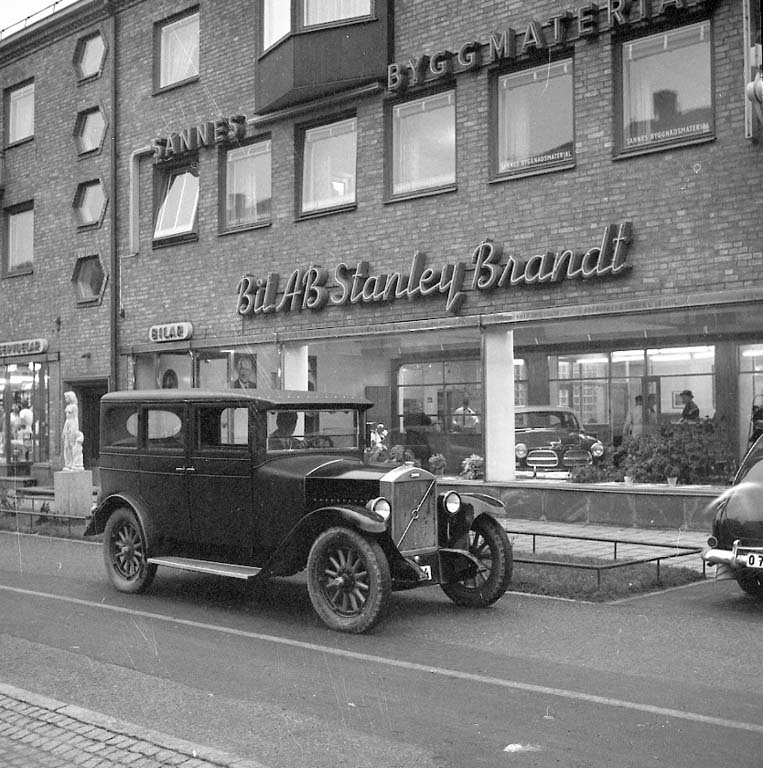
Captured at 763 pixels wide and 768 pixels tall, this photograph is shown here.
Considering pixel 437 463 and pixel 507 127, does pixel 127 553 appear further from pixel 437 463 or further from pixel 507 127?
pixel 507 127

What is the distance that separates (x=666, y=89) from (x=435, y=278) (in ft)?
13.9

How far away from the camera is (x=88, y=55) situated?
22.6m

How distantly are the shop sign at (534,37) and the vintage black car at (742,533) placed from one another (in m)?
7.02

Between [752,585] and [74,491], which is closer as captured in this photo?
[752,585]

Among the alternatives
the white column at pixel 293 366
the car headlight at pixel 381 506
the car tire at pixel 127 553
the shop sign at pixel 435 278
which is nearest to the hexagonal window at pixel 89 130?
the shop sign at pixel 435 278

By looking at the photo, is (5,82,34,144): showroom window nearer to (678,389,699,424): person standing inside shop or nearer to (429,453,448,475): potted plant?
(429,453,448,475): potted plant

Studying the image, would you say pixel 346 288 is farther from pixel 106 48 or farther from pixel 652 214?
pixel 106 48

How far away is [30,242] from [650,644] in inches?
805

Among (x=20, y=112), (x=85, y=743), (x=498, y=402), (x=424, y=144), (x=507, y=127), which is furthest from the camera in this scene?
(x=20, y=112)

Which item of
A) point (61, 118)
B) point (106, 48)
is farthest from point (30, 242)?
point (106, 48)

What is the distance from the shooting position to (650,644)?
7066mm

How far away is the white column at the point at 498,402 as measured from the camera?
15.3 m

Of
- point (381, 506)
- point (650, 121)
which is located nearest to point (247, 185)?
point (650, 121)

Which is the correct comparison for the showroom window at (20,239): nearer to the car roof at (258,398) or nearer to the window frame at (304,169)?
the window frame at (304,169)
